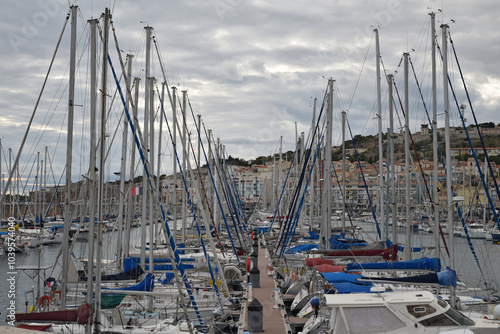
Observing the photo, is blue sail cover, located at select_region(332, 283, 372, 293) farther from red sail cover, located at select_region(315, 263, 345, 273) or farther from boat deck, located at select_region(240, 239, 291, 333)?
red sail cover, located at select_region(315, 263, 345, 273)

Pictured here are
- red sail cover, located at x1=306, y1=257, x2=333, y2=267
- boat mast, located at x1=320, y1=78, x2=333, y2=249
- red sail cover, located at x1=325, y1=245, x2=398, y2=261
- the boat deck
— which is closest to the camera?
the boat deck

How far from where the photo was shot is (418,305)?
1134cm

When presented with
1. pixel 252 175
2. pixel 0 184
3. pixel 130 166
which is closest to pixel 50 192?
pixel 0 184

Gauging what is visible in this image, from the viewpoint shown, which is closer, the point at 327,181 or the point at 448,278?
the point at 448,278

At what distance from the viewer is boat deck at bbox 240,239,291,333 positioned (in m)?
14.2

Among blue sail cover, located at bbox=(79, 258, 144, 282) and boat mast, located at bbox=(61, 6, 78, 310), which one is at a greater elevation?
boat mast, located at bbox=(61, 6, 78, 310)

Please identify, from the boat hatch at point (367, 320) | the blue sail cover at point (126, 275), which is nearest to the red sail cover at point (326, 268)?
the blue sail cover at point (126, 275)

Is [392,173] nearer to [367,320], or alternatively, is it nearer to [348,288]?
[348,288]

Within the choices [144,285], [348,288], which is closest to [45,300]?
[144,285]

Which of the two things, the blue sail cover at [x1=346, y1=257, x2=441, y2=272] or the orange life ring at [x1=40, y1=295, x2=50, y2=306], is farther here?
the blue sail cover at [x1=346, y1=257, x2=441, y2=272]

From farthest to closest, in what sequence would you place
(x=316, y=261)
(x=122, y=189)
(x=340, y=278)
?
(x=316, y=261), (x=122, y=189), (x=340, y=278)

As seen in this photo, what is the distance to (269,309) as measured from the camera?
1670 cm

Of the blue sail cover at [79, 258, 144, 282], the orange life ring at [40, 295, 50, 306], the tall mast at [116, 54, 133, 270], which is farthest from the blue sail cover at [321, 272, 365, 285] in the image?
the tall mast at [116, 54, 133, 270]

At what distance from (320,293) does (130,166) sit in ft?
38.2
